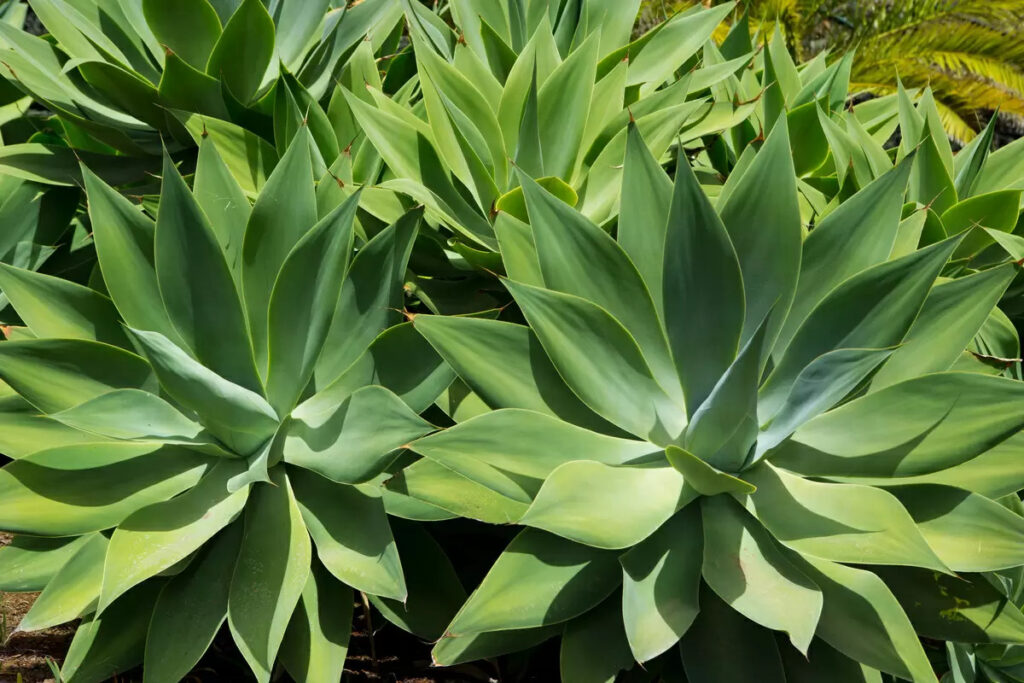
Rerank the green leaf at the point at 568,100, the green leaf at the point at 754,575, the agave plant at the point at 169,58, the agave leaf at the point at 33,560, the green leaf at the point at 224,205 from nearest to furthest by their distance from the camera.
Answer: the green leaf at the point at 754,575
the agave leaf at the point at 33,560
the green leaf at the point at 224,205
the green leaf at the point at 568,100
the agave plant at the point at 169,58

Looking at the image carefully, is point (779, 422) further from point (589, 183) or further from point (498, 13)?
point (498, 13)

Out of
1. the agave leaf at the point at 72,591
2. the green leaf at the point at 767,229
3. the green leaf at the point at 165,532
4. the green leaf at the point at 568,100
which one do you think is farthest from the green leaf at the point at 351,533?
the green leaf at the point at 568,100

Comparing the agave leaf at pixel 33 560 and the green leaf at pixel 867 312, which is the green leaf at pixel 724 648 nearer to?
the green leaf at pixel 867 312

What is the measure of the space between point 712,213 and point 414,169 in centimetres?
63

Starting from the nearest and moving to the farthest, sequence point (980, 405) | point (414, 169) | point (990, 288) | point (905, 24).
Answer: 1. point (980, 405)
2. point (990, 288)
3. point (414, 169)
4. point (905, 24)

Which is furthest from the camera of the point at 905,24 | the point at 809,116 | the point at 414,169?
the point at 905,24

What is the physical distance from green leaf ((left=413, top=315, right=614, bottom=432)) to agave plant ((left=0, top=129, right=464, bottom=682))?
0.11 m

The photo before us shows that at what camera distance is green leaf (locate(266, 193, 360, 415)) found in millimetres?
1414

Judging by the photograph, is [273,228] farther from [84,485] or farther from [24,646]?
[24,646]

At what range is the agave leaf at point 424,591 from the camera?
142cm

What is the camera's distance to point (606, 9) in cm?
207

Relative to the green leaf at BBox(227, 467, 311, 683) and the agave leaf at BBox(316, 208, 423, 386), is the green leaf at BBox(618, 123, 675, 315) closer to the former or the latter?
the agave leaf at BBox(316, 208, 423, 386)

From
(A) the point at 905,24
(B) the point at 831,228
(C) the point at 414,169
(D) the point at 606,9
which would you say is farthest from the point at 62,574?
(A) the point at 905,24

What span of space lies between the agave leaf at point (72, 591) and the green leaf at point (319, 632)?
0.30m
